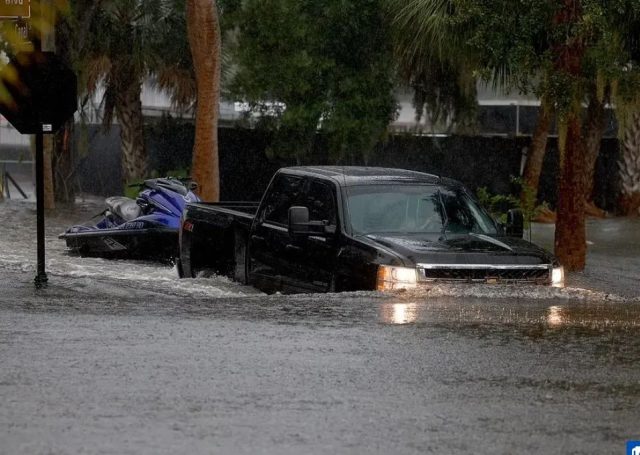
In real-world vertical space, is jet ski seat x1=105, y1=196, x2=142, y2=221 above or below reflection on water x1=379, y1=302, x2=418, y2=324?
above

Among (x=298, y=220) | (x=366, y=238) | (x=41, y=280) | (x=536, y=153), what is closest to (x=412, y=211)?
(x=366, y=238)

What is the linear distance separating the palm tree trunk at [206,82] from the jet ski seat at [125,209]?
3.93 m

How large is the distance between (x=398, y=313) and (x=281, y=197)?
2920 mm

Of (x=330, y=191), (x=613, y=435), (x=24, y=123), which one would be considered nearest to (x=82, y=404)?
(x=613, y=435)

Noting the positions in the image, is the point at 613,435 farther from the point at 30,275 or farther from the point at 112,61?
the point at 112,61

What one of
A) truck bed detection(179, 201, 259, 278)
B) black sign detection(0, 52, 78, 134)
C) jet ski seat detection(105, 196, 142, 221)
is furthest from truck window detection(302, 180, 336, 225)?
jet ski seat detection(105, 196, 142, 221)

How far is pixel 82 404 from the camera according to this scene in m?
8.04

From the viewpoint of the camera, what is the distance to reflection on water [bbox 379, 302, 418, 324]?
37.0ft

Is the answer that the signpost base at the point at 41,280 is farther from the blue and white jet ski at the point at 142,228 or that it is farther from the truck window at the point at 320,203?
the blue and white jet ski at the point at 142,228

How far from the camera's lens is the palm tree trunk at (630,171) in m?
30.9

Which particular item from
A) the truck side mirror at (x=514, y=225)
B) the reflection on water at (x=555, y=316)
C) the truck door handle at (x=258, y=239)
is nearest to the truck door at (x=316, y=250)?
the truck door handle at (x=258, y=239)

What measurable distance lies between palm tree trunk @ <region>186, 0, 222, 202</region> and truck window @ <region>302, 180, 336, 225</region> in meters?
9.90

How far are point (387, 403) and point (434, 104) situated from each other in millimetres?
22355

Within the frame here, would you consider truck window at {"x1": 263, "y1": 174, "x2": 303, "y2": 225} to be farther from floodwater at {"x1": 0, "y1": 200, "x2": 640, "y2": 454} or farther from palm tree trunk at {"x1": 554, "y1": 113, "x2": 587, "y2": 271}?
palm tree trunk at {"x1": 554, "y1": 113, "x2": 587, "y2": 271}
